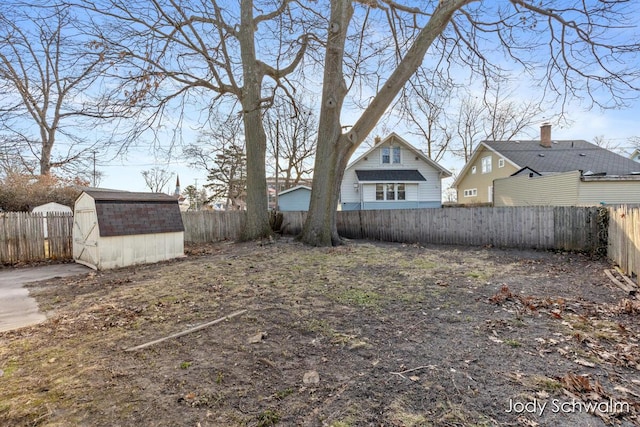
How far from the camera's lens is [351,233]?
12461 mm

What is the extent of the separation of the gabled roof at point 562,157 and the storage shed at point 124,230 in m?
19.9

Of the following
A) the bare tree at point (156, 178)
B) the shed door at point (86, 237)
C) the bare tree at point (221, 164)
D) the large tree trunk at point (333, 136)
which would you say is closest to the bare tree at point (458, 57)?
the large tree trunk at point (333, 136)

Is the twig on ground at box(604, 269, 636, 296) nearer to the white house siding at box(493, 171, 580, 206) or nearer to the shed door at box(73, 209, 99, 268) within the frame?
the white house siding at box(493, 171, 580, 206)

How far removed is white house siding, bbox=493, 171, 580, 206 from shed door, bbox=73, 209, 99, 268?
18.3 metres

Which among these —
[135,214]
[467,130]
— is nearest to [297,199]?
[135,214]

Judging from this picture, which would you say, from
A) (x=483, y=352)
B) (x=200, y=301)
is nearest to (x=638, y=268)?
(x=483, y=352)

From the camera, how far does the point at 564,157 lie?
62.8 ft

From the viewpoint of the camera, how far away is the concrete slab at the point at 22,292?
387 cm

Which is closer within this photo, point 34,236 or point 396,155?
point 34,236

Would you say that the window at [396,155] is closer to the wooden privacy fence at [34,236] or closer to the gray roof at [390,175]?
the gray roof at [390,175]

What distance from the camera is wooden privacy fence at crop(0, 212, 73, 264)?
7945 millimetres

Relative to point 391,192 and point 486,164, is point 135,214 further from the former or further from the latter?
point 486,164

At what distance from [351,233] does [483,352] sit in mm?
9702

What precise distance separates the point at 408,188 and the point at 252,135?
41.3ft
